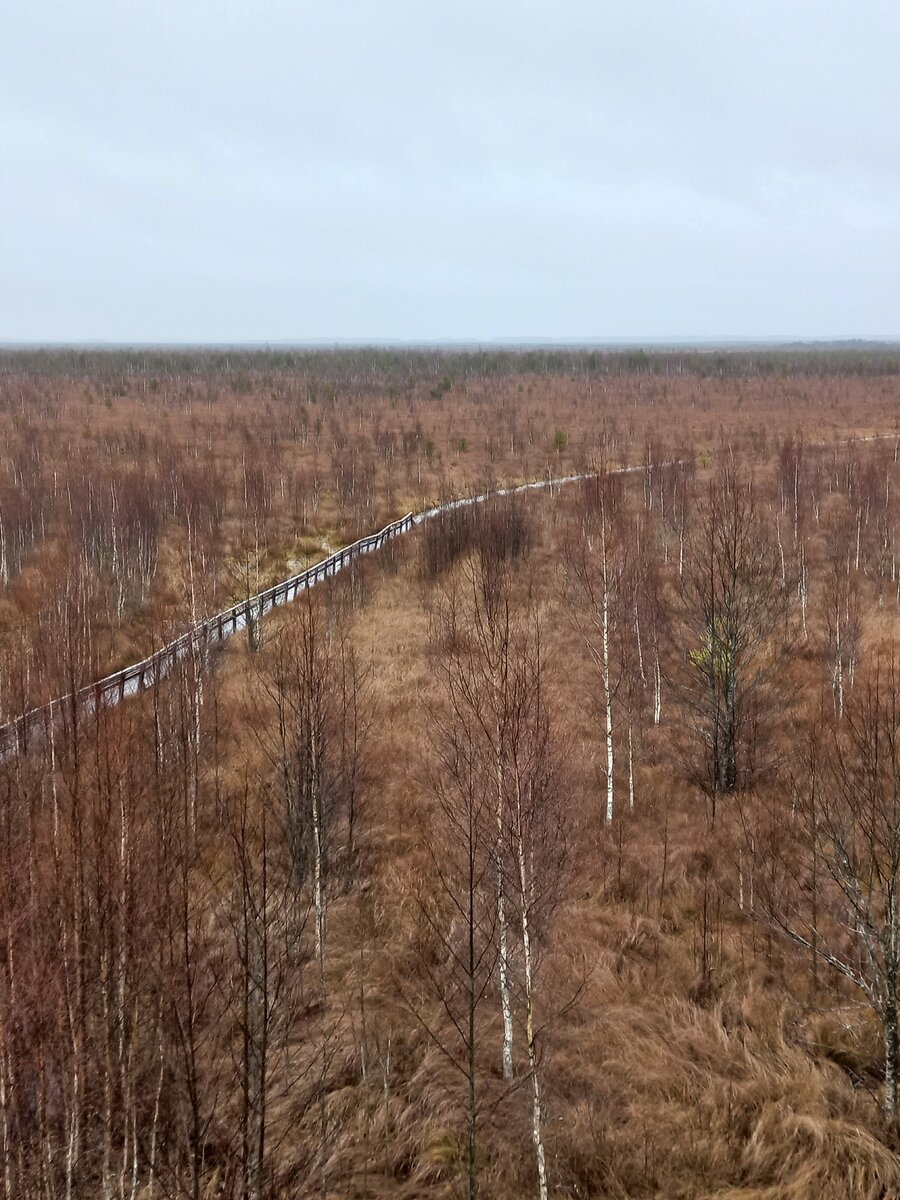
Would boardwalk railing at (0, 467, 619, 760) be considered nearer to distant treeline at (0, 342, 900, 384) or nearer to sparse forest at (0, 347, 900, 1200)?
sparse forest at (0, 347, 900, 1200)

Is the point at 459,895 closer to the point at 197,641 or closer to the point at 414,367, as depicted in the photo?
the point at 197,641

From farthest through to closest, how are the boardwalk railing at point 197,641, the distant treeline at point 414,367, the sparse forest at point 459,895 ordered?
the distant treeline at point 414,367 < the boardwalk railing at point 197,641 < the sparse forest at point 459,895

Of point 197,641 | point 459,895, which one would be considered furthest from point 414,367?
point 459,895

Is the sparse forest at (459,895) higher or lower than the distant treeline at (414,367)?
lower

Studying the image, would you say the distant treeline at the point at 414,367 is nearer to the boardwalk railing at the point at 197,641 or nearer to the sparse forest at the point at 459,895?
the boardwalk railing at the point at 197,641

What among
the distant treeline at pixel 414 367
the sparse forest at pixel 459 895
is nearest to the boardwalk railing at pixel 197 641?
the sparse forest at pixel 459 895

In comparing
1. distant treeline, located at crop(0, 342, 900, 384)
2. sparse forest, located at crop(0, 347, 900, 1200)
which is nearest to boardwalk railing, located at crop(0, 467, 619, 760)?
sparse forest, located at crop(0, 347, 900, 1200)
